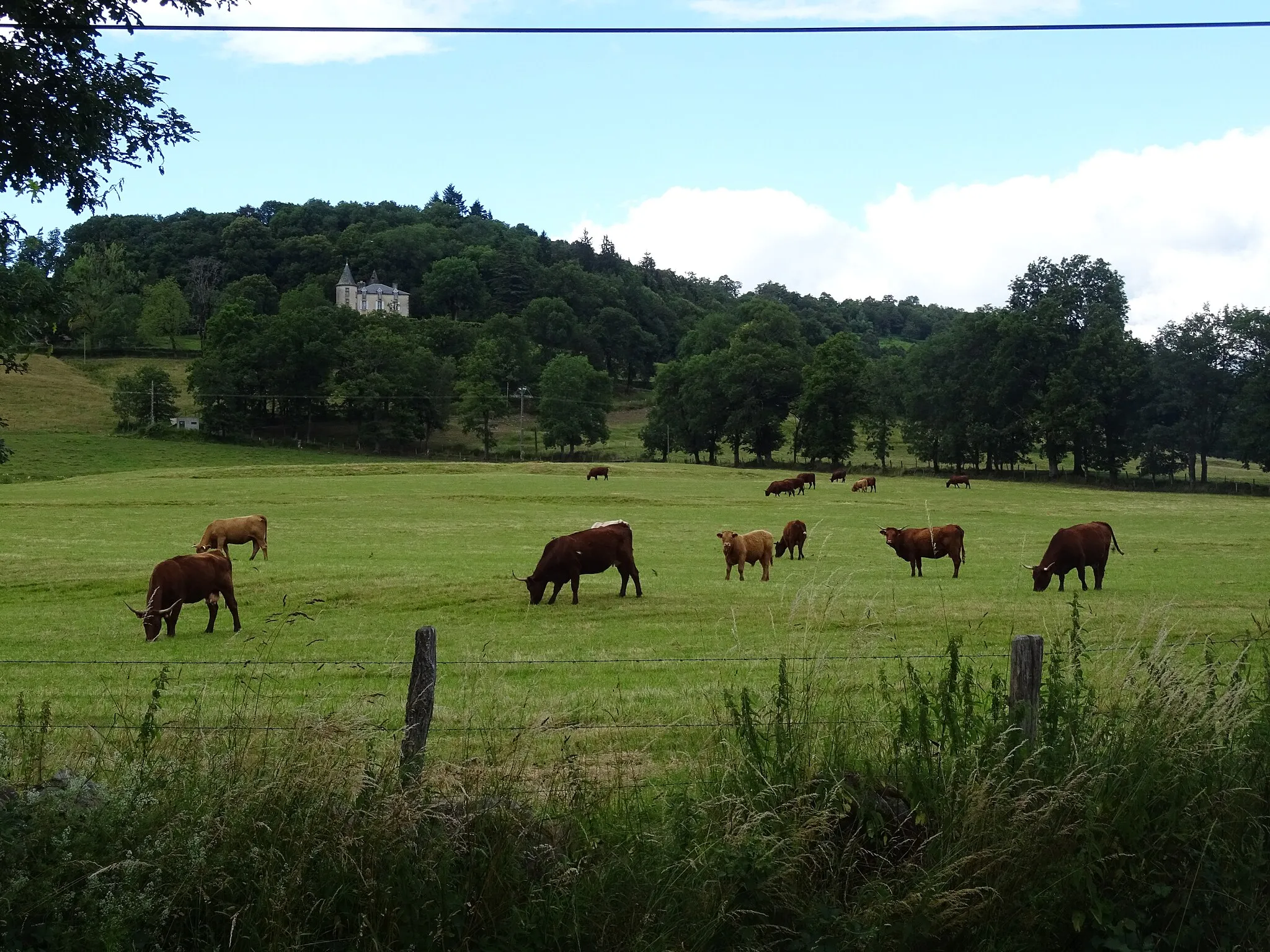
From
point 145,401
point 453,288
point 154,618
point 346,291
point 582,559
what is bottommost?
point 154,618

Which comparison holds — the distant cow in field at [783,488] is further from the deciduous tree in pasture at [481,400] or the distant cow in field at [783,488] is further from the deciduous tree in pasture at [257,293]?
the deciduous tree in pasture at [257,293]

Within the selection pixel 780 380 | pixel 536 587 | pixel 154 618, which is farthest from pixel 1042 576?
pixel 780 380

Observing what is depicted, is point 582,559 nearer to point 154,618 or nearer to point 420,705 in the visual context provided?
point 154,618

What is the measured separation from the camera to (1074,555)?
24578 mm

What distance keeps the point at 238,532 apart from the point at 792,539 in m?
15.0

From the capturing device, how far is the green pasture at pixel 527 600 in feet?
36.1

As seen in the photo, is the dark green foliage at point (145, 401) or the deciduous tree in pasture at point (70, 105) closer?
the deciduous tree in pasture at point (70, 105)

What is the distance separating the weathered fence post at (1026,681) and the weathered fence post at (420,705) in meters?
3.18

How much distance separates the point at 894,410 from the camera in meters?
108

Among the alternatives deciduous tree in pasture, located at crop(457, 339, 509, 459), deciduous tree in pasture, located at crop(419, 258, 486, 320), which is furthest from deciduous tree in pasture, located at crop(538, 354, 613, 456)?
deciduous tree in pasture, located at crop(419, 258, 486, 320)

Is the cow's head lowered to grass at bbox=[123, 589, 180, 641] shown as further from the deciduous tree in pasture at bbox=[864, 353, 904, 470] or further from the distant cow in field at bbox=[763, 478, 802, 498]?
the deciduous tree in pasture at bbox=[864, 353, 904, 470]

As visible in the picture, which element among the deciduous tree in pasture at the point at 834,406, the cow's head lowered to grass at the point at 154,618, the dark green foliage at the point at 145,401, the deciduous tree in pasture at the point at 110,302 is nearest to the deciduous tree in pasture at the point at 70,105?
the cow's head lowered to grass at the point at 154,618

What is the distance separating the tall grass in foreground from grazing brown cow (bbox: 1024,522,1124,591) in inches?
720

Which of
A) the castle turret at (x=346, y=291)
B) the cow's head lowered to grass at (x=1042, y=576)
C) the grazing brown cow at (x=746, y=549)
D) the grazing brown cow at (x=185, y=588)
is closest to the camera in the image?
the grazing brown cow at (x=185, y=588)
